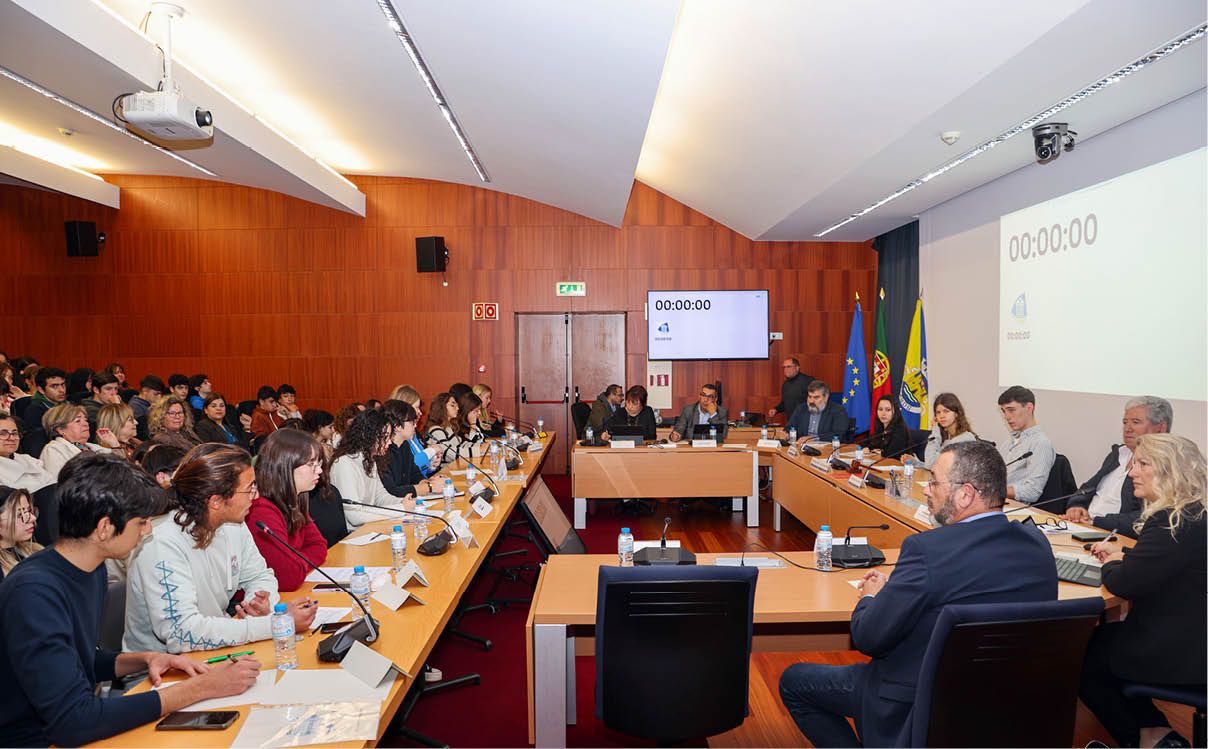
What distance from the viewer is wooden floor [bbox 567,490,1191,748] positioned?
2771mm

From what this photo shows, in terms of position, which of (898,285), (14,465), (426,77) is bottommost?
(14,465)

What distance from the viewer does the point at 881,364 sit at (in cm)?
850

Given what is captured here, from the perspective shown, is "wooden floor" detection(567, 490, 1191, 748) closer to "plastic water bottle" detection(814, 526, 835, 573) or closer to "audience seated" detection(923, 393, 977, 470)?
"plastic water bottle" detection(814, 526, 835, 573)

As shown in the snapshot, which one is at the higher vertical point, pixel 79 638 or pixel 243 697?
pixel 79 638

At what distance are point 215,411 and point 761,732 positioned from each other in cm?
563

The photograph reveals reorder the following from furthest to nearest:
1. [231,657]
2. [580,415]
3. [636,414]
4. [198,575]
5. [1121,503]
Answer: [580,415]
[636,414]
[1121,503]
[198,575]
[231,657]

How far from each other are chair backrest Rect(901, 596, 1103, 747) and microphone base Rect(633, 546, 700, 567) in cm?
112

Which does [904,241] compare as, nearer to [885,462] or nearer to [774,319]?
[774,319]

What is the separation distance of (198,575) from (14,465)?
264 cm

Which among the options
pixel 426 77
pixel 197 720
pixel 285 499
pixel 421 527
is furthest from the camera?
pixel 426 77

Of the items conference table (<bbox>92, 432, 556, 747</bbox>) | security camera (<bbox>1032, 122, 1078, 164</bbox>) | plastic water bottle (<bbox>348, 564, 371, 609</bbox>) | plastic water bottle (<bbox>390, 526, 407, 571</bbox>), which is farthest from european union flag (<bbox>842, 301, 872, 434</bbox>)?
plastic water bottle (<bbox>348, 564, 371, 609</bbox>)

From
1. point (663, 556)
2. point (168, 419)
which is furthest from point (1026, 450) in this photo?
Result: point (168, 419)

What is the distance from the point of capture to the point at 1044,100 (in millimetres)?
4227

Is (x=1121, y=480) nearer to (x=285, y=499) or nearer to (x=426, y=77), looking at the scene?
(x=285, y=499)
